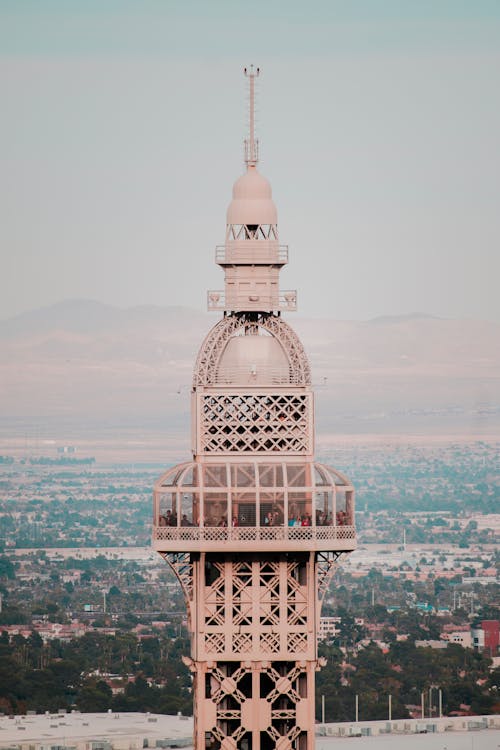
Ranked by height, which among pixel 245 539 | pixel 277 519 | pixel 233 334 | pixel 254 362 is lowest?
pixel 245 539

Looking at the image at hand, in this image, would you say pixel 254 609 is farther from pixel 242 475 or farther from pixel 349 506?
pixel 349 506

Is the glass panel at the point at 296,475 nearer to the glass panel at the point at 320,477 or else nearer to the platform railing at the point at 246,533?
the glass panel at the point at 320,477

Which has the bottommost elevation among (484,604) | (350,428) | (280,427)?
(280,427)

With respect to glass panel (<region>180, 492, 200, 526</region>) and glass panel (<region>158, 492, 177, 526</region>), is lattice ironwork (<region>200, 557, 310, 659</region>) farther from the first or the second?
glass panel (<region>158, 492, 177, 526</region>)

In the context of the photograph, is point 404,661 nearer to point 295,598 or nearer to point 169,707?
point 169,707

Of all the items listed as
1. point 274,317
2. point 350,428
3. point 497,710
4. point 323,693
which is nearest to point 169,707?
point 323,693

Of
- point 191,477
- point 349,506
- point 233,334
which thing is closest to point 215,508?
point 191,477

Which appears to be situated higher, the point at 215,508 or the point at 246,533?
the point at 215,508
